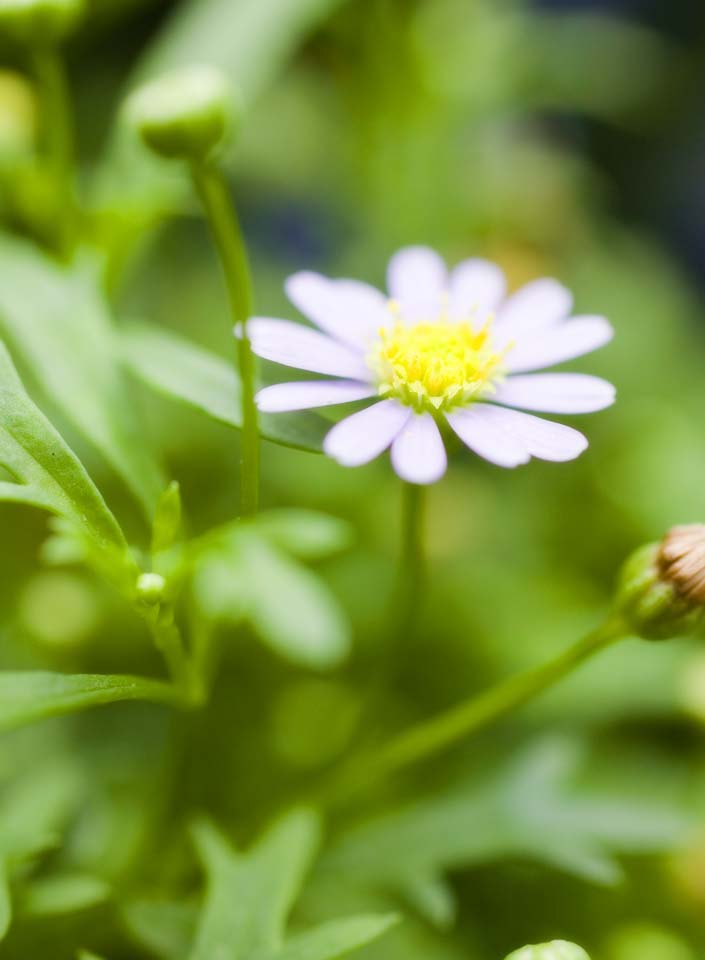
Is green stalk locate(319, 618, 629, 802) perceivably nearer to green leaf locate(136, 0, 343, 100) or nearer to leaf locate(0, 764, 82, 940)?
leaf locate(0, 764, 82, 940)

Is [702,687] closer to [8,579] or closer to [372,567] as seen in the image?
[372,567]

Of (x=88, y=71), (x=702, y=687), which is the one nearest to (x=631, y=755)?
(x=702, y=687)

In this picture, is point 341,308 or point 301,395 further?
point 341,308

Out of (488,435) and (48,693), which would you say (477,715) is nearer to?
(488,435)

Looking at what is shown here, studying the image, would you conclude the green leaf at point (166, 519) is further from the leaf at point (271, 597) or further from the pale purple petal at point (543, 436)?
the pale purple petal at point (543, 436)

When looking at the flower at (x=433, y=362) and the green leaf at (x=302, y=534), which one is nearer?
the flower at (x=433, y=362)

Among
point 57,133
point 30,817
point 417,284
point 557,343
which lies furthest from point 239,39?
point 30,817

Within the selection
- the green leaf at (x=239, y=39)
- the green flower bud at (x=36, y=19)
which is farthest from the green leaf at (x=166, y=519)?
the green leaf at (x=239, y=39)
